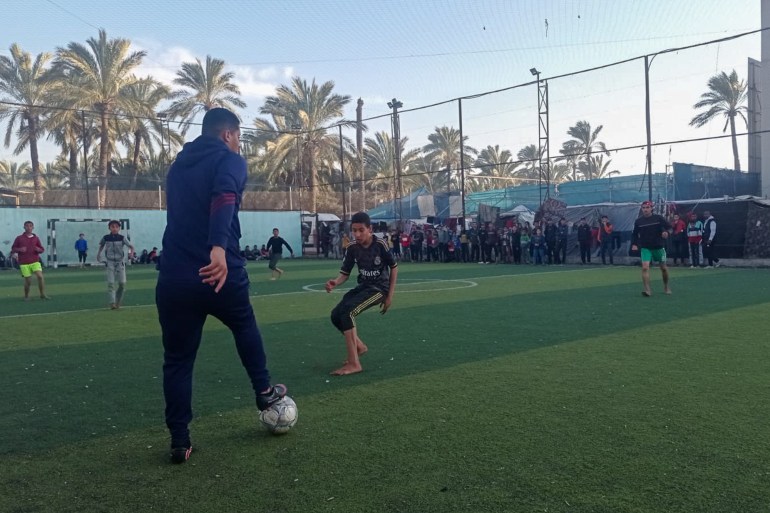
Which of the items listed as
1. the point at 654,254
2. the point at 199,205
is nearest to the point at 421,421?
the point at 199,205

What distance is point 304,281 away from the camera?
20.3m

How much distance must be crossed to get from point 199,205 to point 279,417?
5.00ft

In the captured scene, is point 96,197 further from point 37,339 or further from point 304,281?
point 37,339

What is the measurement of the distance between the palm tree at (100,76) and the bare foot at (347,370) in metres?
36.7

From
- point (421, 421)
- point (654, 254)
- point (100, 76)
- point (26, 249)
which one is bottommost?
point (421, 421)

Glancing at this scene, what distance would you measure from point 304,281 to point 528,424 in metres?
16.0

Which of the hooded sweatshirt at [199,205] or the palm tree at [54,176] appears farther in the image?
the palm tree at [54,176]

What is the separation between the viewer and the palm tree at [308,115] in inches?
1800

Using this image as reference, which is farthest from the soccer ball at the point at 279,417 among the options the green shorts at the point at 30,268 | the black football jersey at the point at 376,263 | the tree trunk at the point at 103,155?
the tree trunk at the point at 103,155

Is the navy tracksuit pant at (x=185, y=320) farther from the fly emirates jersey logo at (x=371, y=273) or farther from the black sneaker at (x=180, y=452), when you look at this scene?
the fly emirates jersey logo at (x=371, y=273)

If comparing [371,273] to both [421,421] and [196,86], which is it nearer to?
[421,421]

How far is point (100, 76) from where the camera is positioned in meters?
39.8

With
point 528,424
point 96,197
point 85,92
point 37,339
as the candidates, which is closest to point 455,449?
point 528,424

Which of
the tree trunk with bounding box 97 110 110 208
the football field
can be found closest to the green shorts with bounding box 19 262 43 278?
the football field
